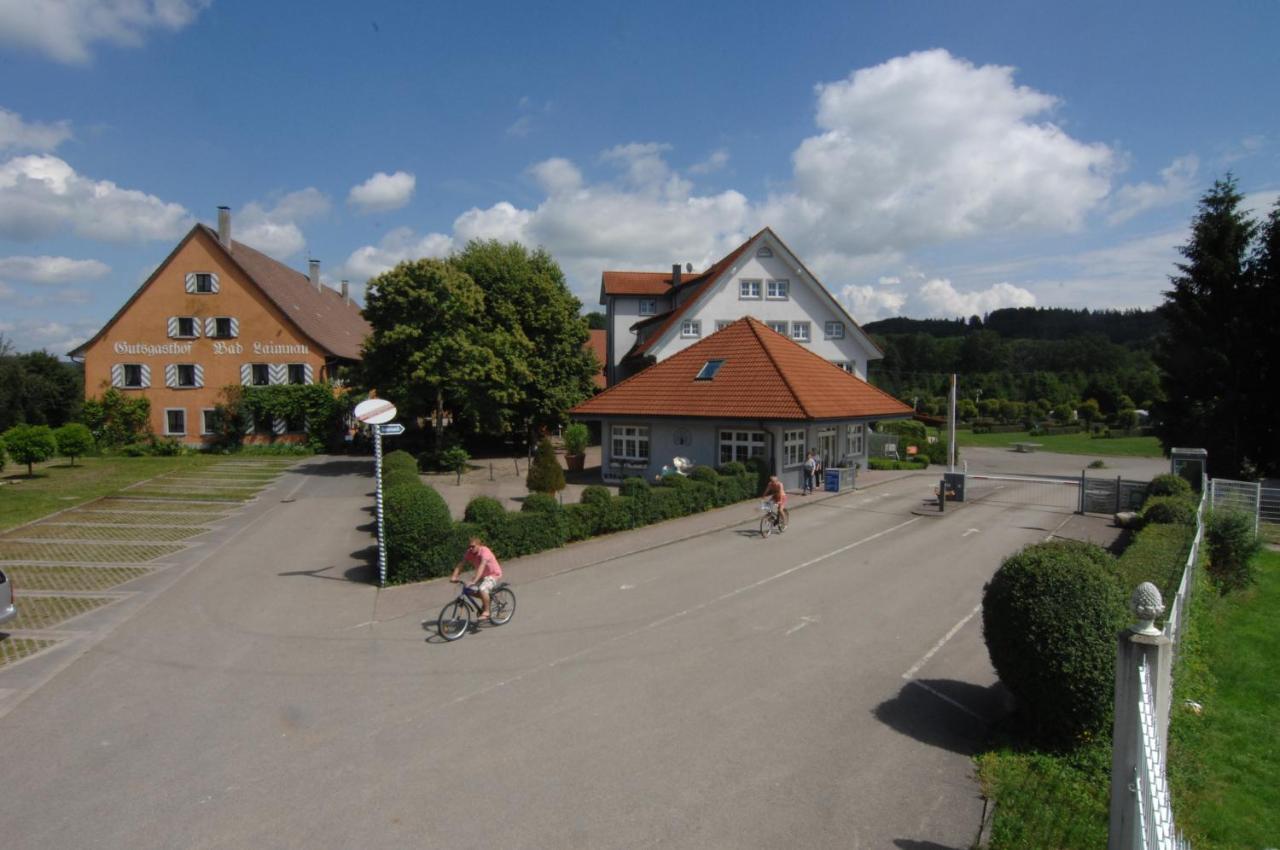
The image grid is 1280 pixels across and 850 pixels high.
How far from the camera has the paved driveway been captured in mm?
6234

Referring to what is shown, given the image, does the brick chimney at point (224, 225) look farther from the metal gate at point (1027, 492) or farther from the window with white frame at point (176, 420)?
the metal gate at point (1027, 492)

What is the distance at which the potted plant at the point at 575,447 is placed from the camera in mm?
35750

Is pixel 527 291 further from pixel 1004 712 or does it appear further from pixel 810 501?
pixel 1004 712

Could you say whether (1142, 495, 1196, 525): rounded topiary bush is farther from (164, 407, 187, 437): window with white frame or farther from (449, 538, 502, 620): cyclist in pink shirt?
(164, 407, 187, 437): window with white frame

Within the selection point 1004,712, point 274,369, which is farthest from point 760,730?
point 274,369

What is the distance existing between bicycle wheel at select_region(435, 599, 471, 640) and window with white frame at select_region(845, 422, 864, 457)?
2383 centimetres

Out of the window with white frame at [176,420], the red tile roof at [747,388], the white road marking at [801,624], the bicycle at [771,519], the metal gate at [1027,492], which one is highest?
the red tile roof at [747,388]

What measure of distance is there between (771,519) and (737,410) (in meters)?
8.62

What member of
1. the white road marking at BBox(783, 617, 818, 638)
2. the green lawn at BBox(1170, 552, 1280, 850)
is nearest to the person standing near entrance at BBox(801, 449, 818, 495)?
the green lawn at BBox(1170, 552, 1280, 850)

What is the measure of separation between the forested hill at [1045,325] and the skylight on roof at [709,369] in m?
125

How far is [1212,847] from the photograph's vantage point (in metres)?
5.98

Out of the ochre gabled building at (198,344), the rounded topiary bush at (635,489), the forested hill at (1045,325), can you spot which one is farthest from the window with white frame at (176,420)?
the forested hill at (1045,325)

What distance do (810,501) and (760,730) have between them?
58.6 feet

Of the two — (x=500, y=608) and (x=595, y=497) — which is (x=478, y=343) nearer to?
(x=595, y=497)
